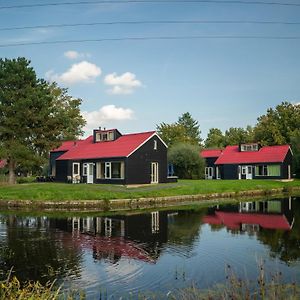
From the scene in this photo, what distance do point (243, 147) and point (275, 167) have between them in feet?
26.4

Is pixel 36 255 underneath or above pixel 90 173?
underneath

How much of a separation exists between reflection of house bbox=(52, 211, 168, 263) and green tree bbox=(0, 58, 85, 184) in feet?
74.9

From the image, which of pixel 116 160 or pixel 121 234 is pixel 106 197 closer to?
pixel 116 160

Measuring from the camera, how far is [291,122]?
77.0 meters

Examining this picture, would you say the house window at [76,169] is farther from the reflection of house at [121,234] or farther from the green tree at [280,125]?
the green tree at [280,125]

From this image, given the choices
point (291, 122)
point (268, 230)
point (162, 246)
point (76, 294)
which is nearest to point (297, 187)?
point (291, 122)

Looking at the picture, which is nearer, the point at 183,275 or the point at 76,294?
the point at 76,294

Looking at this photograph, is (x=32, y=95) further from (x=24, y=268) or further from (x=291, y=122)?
(x=291, y=122)

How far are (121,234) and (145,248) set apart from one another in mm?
3770

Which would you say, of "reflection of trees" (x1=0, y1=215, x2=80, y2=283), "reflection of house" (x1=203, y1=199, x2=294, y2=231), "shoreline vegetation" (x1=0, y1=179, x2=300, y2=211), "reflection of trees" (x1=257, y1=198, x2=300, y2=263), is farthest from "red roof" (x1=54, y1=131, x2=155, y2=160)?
"reflection of trees" (x1=257, y1=198, x2=300, y2=263)

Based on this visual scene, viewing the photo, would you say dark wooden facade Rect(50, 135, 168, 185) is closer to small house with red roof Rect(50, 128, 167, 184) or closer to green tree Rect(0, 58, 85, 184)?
small house with red roof Rect(50, 128, 167, 184)

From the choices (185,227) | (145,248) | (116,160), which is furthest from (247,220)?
(116,160)

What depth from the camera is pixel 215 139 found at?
109750mm

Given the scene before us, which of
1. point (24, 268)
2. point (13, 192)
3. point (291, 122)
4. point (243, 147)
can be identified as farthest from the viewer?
point (291, 122)
